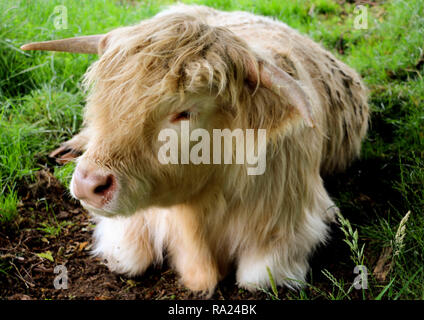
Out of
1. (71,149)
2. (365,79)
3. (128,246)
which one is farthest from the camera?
(365,79)

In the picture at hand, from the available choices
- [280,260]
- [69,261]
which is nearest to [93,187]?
[69,261]

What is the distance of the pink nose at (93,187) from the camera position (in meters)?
1.89

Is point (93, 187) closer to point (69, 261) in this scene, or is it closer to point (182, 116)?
point (182, 116)

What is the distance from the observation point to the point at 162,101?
6.25 feet

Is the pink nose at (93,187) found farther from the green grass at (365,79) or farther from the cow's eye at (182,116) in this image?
the green grass at (365,79)

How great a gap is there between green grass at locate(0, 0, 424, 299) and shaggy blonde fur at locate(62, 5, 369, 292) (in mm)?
360

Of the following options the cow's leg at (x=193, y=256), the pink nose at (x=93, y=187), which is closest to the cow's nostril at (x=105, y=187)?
the pink nose at (x=93, y=187)

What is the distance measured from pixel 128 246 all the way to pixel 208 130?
99 cm

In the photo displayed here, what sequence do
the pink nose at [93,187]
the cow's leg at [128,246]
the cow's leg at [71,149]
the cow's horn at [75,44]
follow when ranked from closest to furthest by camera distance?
1. the pink nose at [93,187]
2. the cow's horn at [75,44]
3. the cow's leg at [128,246]
4. the cow's leg at [71,149]

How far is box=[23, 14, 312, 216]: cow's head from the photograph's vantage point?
75.4 inches

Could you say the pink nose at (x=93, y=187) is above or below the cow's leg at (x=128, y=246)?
above

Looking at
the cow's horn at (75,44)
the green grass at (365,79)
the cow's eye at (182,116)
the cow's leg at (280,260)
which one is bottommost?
the cow's leg at (280,260)

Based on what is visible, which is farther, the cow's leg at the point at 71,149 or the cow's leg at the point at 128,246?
the cow's leg at the point at 71,149

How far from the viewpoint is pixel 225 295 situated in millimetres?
2613
